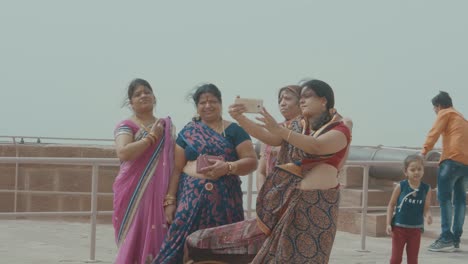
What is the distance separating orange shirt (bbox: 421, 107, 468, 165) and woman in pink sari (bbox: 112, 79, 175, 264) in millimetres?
3944

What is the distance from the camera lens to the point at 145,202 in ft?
20.4

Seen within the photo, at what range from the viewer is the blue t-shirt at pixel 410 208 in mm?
7230

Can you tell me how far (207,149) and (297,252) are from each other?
1.13 metres

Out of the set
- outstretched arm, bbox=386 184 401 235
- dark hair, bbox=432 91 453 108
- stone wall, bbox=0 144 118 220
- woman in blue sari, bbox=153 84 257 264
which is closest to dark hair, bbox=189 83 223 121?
woman in blue sari, bbox=153 84 257 264

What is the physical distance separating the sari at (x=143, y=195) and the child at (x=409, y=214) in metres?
1.96

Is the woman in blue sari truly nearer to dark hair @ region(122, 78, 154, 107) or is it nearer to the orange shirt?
dark hair @ region(122, 78, 154, 107)

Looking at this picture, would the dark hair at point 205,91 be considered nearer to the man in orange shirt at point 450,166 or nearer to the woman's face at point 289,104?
the woman's face at point 289,104

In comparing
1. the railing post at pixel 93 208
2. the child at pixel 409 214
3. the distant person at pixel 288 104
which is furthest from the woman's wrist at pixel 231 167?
the railing post at pixel 93 208

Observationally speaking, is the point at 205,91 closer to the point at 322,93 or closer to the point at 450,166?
the point at 322,93

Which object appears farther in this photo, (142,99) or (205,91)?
(142,99)

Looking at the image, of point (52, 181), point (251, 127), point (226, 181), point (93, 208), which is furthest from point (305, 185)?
point (52, 181)

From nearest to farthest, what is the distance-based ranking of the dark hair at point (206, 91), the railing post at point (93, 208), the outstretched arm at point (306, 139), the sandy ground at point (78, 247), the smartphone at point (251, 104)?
1. the outstretched arm at point (306, 139)
2. the smartphone at point (251, 104)
3. the dark hair at point (206, 91)
4. the railing post at point (93, 208)
5. the sandy ground at point (78, 247)

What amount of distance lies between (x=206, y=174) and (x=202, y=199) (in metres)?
0.16

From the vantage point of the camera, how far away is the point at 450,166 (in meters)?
9.46
